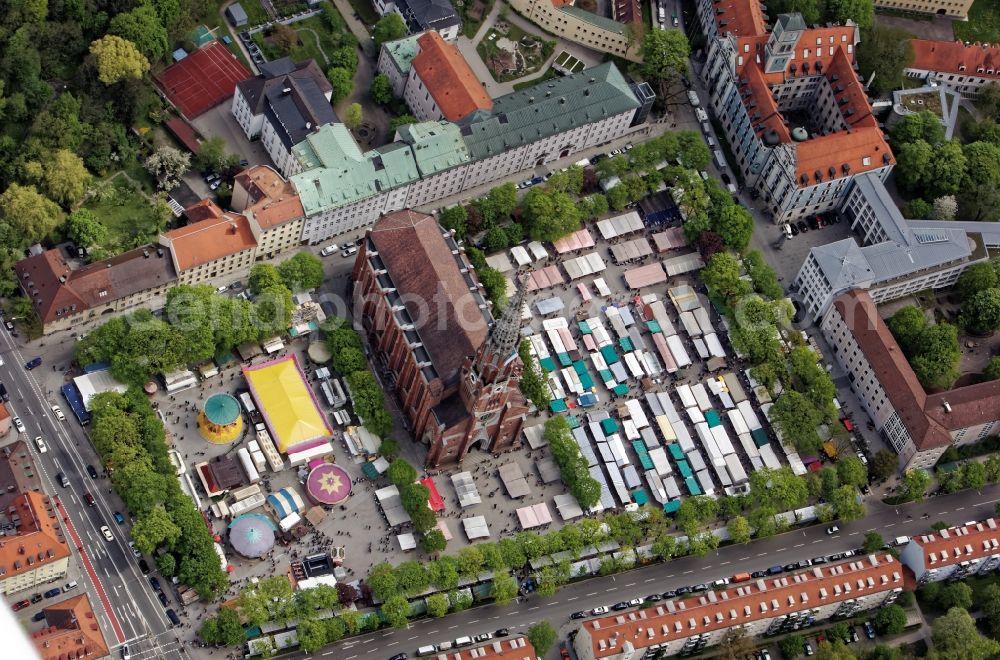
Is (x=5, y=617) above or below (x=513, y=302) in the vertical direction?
below

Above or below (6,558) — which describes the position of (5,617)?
below

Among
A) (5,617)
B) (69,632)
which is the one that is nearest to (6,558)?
(69,632)

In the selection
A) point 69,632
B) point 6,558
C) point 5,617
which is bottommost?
point 5,617

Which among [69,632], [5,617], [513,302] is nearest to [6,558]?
[69,632]

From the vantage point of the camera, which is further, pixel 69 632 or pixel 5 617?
pixel 69 632

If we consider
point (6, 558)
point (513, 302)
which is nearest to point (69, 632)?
point (6, 558)

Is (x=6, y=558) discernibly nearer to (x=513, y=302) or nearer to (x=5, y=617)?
(x=513, y=302)
